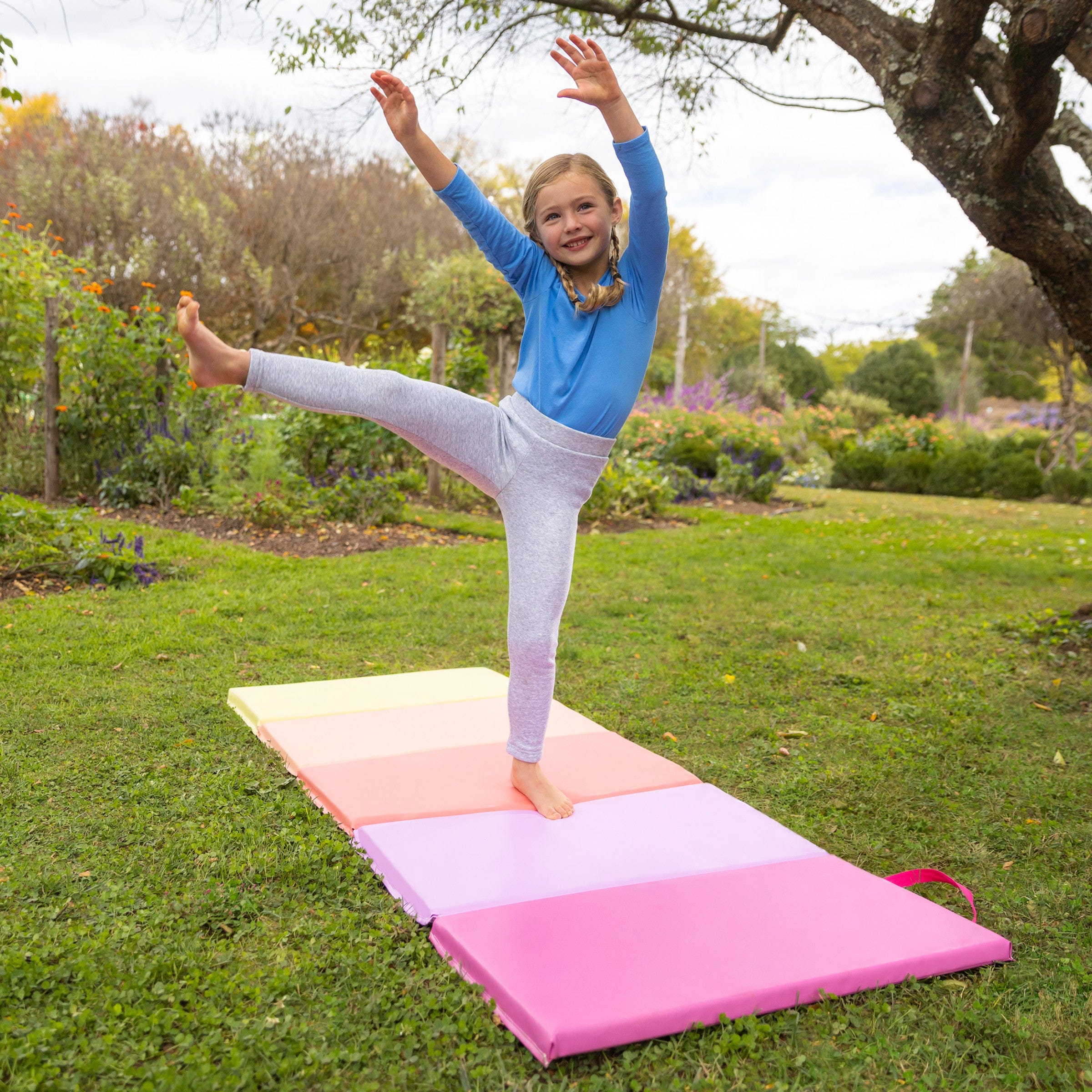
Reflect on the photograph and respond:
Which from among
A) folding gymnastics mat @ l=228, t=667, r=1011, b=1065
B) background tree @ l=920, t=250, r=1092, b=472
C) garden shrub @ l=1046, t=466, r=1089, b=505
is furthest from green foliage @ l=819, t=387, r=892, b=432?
folding gymnastics mat @ l=228, t=667, r=1011, b=1065

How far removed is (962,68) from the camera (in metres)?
3.64

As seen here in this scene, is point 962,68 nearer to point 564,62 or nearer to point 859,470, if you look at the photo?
point 564,62

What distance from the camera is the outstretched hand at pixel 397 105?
7.76ft

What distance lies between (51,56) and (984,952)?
504cm

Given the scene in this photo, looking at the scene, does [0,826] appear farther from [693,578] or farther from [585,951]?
[693,578]

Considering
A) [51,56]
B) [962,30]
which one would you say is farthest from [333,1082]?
[51,56]

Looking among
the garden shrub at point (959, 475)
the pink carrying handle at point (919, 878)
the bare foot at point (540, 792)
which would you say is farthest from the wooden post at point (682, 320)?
the pink carrying handle at point (919, 878)

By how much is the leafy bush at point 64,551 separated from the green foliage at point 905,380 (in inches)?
1006

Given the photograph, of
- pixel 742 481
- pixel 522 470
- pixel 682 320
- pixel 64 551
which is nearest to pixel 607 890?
pixel 522 470

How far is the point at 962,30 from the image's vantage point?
348 centimetres

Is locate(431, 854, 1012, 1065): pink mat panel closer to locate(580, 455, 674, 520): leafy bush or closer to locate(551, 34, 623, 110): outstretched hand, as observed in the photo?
locate(551, 34, 623, 110): outstretched hand

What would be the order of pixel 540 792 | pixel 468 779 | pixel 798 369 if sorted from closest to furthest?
pixel 540 792 < pixel 468 779 < pixel 798 369

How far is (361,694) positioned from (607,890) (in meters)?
1.68

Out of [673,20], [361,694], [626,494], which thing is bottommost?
[361,694]
